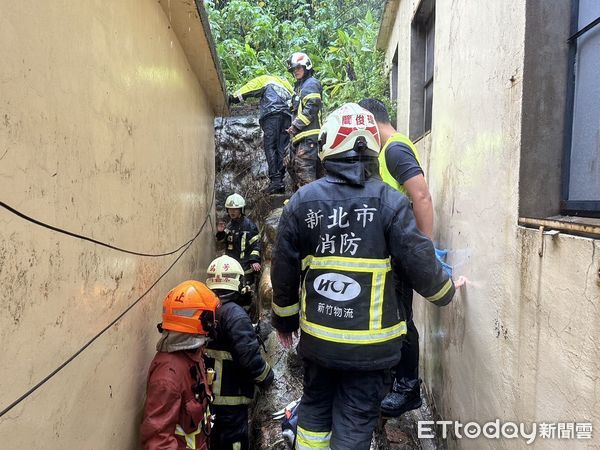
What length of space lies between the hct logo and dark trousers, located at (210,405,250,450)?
166 centimetres

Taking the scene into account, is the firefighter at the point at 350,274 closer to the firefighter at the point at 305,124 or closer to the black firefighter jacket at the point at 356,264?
the black firefighter jacket at the point at 356,264

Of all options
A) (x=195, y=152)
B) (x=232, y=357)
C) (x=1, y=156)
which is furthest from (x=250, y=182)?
(x=1, y=156)

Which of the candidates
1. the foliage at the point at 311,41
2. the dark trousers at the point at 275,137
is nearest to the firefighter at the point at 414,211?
the dark trousers at the point at 275,137

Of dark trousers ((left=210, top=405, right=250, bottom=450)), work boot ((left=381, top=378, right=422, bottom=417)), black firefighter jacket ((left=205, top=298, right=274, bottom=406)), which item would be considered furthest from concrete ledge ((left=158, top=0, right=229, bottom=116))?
work boot ((left=381, top=378, right=422, bottom=417))

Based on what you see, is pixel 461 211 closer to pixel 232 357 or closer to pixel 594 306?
pixel 594 306

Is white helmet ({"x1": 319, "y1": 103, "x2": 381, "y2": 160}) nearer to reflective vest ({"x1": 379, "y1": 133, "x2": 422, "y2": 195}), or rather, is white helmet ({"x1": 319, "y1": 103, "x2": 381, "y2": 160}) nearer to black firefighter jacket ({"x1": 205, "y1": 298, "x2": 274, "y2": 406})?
reflective vest ({"x1": 379, "y1": 133, "x2": 422, "y2": 195})

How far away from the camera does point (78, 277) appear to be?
5.76 ft

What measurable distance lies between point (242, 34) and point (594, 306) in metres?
13.5

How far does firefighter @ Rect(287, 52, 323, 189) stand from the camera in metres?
6.26

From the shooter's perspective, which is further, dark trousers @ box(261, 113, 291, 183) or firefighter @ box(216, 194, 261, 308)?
dark trousers @ box(261, 113, 291, 183)

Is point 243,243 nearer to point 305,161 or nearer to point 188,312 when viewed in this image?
point 305,161

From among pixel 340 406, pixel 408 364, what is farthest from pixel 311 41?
pixel 340 406

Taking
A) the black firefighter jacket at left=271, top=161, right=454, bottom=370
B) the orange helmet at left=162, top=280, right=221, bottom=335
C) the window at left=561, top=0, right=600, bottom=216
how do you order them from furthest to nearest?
the orange helmet at left=162, top=280, right=221, bottom=335
the black firefighter jacket at left=271, top=161, right=454, bottom=370
the window at left=561, top=0, right=600, bottom=216

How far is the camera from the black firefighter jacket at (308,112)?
6230 millimetres
